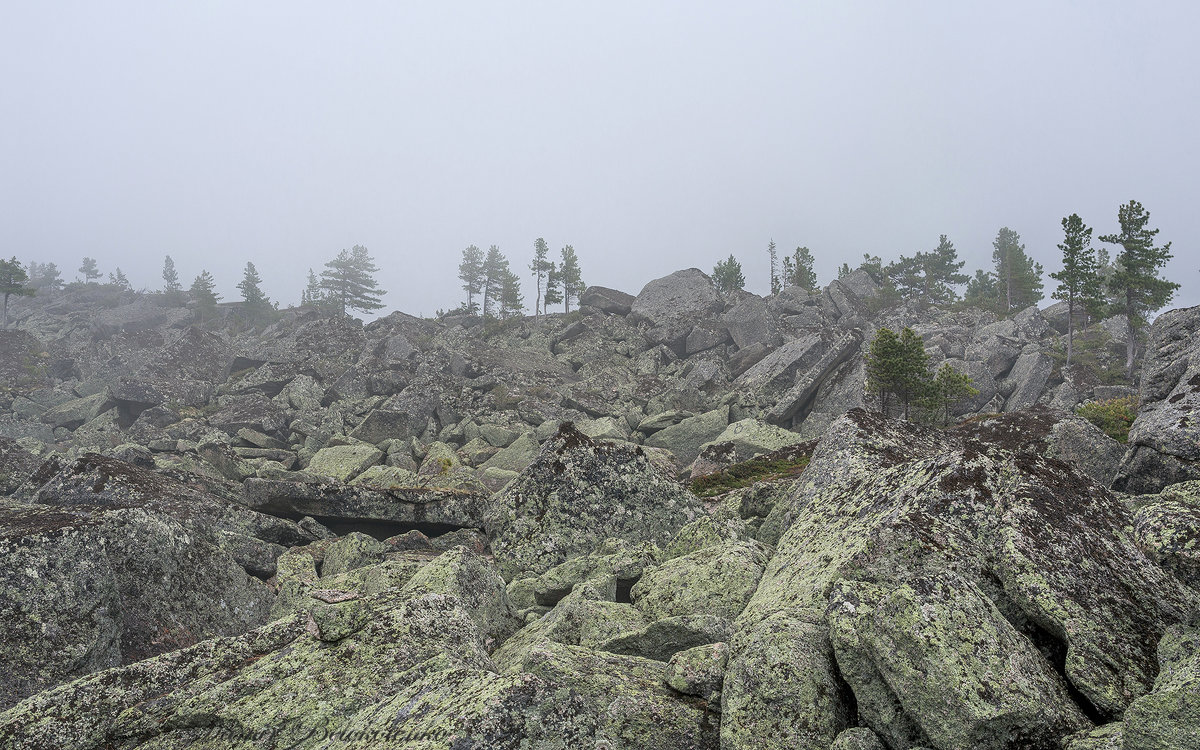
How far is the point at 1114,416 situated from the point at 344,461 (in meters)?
43.7

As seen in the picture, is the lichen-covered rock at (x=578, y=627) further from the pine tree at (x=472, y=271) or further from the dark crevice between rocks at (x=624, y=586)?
the pine tree at (x=472, y=271)

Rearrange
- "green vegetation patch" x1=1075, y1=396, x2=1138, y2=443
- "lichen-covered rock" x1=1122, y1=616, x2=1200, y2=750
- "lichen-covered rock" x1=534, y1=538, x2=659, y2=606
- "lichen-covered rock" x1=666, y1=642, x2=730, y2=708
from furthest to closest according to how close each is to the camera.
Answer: "green vegetation patch" x1=1075, y1=396, x2=1138, y2=443, "lichen-covered rock" x1=534, y1=538, x2=659, y2=606, "lichen-covered rock" x1=666, y1=642, x2=730, y2=708, "lichen-covered rock" x1=1122, y1=616, x2=1200, y2=750

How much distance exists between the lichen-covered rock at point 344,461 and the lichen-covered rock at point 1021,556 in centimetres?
2472

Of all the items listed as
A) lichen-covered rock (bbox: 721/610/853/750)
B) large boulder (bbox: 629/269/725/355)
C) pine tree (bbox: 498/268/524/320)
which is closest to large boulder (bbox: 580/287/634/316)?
large boulder (bbox: 629/269/725/355)

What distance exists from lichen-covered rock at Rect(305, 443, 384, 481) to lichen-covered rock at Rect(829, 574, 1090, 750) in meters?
27.1

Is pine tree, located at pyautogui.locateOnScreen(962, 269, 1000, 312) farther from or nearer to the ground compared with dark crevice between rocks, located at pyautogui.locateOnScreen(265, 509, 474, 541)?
farther from the ground

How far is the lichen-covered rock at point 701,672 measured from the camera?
614cm

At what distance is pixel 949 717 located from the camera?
191 inches

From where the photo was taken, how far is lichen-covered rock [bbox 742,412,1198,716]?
226 inches

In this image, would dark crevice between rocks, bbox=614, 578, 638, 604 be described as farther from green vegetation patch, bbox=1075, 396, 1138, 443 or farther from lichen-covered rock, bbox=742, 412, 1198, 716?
green vegetation patch, bbox=1075, 396, 1138, 443

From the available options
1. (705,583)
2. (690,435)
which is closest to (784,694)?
(705,583)

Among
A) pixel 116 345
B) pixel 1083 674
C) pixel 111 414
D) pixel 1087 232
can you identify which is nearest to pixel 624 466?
pixel 1083 674

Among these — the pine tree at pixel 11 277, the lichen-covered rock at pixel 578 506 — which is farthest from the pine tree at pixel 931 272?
the pine tree at pixel 11 277

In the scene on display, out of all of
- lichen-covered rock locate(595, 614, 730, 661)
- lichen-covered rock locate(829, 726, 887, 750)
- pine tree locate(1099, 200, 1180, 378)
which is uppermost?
pine tree locate(1099, 200, 1180, 378)
